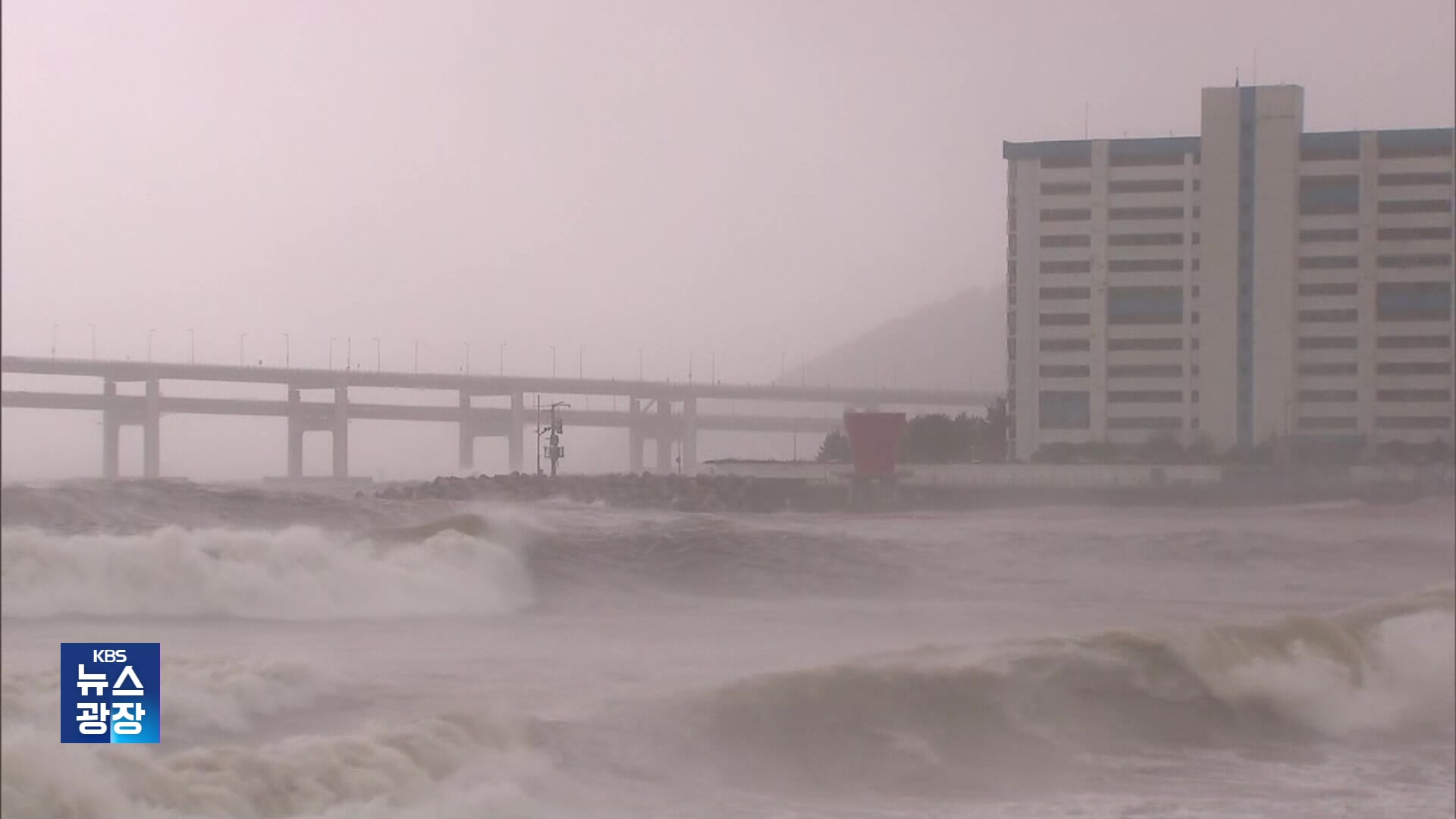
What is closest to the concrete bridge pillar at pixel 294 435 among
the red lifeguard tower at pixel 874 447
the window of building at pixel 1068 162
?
the red lifeguard tower at pixel 874 447

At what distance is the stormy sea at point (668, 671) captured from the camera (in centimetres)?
336

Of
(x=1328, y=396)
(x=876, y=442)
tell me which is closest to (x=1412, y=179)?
(x=1328, y=396)

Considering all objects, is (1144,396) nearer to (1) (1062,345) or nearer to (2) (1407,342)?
(1) (1062,345)

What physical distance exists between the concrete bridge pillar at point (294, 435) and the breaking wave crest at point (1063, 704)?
130 cm

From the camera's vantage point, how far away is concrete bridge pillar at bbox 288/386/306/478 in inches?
158

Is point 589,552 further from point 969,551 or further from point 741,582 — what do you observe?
point 969,551

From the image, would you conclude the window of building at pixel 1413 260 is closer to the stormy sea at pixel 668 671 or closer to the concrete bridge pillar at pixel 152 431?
the stormy sea at pixel 668 671

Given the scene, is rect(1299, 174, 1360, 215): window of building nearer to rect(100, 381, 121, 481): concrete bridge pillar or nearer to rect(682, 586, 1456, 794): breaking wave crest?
rect(682, 586, 1456, 794): breaking wave crest

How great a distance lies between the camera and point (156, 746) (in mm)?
3139

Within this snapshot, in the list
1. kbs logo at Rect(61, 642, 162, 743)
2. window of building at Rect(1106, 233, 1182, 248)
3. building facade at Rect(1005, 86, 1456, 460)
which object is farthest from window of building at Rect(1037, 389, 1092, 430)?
kbs logo at Rect(61, 642, 162, 743)

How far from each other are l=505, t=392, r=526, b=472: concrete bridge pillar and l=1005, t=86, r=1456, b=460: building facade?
2627mm

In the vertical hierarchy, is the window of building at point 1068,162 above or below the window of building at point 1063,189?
above

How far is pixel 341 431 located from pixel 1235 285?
4280 mm

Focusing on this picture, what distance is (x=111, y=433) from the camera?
3682 millimetres
